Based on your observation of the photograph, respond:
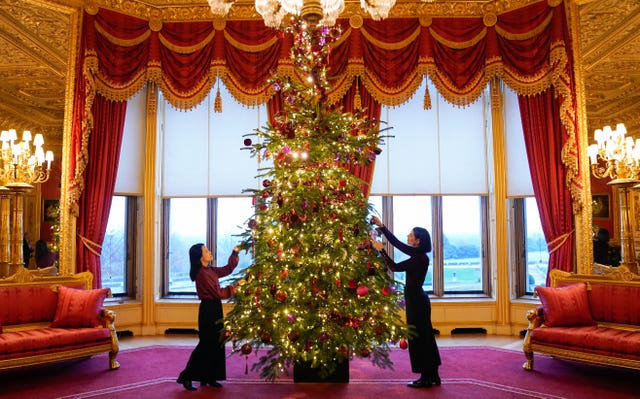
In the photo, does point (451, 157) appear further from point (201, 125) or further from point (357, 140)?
point (201, 125)

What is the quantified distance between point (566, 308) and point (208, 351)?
353 cm

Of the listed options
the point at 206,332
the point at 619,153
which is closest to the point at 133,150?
the point at 206,332

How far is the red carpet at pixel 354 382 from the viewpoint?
449 cm

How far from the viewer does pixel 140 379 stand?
498 centimetres

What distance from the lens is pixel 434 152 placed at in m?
7.27

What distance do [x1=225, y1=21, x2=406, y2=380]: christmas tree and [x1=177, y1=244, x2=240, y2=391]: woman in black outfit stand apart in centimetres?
18

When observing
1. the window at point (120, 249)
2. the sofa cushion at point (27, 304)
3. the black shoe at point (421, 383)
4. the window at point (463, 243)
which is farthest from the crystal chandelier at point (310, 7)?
the window at point (120, 249)

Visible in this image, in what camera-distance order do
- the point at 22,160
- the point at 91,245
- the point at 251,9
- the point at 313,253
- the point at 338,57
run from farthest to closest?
the point at 251,9 → the point at 338,57 → the point at 91,245 → the point at 22,160 → the point at 313,253

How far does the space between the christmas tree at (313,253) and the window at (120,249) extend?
127 inches

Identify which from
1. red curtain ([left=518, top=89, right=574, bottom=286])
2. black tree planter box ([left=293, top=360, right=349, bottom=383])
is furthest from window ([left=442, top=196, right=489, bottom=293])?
black tree planter box ([left=293, top=360, right=349, bottom=383])

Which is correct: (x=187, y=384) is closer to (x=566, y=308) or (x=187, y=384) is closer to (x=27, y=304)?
(x=27, y=304)

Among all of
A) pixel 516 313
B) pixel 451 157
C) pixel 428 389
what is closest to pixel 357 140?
pixel 428 389

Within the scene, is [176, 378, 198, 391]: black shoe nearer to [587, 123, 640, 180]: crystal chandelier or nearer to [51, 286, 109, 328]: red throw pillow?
[51, 286, 109, 328]: red throw pillow

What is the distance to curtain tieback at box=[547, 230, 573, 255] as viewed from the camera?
20.5 ft
